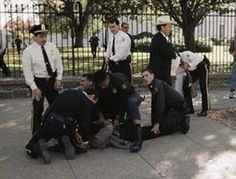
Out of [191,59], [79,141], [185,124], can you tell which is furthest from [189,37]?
[79,141]

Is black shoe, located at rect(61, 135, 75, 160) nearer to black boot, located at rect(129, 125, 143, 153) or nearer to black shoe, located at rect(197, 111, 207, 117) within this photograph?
black boot, located at rect(129, 125, 143, 153)

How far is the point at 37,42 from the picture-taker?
647 cm

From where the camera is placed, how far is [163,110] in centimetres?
689

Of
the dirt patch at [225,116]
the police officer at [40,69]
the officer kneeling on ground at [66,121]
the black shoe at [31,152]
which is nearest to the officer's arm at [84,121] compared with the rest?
the officer kneeling on ground at [66,121]

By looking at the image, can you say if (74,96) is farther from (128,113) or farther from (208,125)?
(208,125)

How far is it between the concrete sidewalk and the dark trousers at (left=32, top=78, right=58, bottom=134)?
430 mm

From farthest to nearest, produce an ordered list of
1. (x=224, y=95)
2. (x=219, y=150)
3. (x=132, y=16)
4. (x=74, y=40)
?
(x=132, y=16) → (x=74, y=40) → (x=224, y=95) → (x=219, y=150)

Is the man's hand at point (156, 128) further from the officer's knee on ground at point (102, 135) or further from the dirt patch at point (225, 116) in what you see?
the dirt patch at point (225, 116)

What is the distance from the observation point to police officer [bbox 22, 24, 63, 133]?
638 centimetres

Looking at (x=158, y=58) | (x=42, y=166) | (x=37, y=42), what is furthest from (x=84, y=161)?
(x=158, y=58)

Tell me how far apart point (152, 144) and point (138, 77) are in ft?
15.7

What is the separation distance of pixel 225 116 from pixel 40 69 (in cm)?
Answer: 378

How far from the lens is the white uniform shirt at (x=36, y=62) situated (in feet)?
20.9

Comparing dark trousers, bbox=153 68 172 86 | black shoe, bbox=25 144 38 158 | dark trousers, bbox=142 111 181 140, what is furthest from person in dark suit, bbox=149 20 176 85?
black shoe, bbox=25 144 38 158
